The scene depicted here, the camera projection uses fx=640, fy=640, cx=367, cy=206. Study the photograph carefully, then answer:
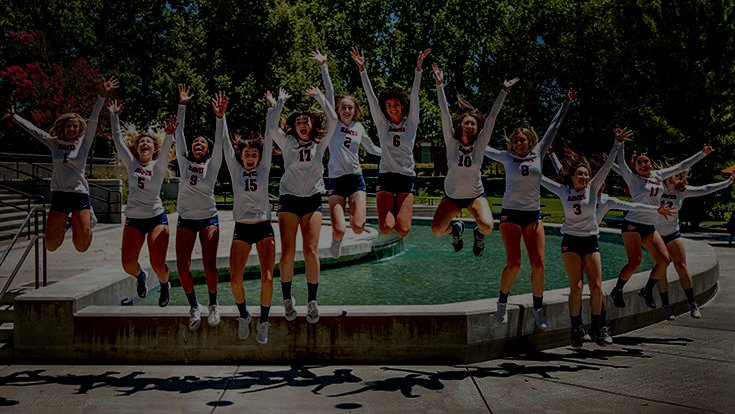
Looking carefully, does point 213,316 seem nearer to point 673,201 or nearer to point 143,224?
Result: point 143,224

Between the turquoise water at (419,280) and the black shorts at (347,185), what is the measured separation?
426 centimetres

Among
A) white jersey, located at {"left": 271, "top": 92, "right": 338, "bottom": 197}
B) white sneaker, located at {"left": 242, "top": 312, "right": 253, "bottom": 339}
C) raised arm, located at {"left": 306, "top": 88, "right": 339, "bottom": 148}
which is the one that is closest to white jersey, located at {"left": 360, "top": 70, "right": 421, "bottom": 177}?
raised arm, located at {"left": 306, "top": 88, "right": 339, "bottom": 148}

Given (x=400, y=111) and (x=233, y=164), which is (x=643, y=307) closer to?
(x=400, y=111)

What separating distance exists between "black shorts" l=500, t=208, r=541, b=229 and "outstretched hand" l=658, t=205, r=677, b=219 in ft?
9.81

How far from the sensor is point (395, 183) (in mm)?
9117

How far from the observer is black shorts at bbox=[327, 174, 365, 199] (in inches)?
353

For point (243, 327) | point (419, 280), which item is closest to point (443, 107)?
point (243, 327)

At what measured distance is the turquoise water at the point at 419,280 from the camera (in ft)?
43.9

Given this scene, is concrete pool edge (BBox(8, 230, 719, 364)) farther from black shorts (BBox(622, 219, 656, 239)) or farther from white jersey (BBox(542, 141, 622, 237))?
black shorts (BBox(622, 219, 656, 239))

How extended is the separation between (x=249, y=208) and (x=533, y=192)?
385 cm

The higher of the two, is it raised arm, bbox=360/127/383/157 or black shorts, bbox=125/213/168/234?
raised arm, bbox=360/127/383/157

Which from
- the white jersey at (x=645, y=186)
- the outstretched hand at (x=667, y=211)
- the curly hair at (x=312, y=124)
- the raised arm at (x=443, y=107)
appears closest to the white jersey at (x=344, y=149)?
the curly hair at (x=312, y=124)

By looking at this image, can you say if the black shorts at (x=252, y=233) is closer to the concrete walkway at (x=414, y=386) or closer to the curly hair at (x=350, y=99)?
the concrete walkway at (x=414, y=386)

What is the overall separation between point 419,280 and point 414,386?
742 centimetres
